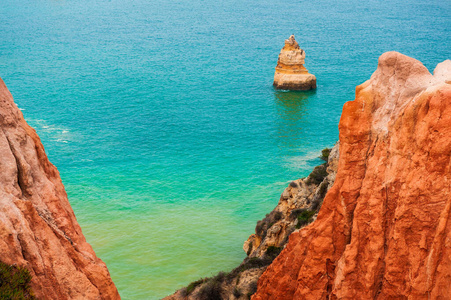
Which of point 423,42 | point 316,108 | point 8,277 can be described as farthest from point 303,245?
point 423,42

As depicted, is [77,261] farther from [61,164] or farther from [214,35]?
[214,35]

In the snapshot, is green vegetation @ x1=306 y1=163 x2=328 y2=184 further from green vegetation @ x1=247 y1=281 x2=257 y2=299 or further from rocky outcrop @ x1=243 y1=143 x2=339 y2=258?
green vegetation @ x1=247 y1=281 x2=257 y2=299

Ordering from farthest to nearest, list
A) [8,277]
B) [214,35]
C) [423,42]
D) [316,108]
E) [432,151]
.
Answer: [214,35] → [423,42] → [316,108] → [432,151] → [8,277]

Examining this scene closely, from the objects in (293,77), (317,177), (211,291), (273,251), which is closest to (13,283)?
(211,291)

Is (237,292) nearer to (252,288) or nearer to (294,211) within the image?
(252,288)

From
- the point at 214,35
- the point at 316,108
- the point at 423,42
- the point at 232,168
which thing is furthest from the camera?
the point at 214,35

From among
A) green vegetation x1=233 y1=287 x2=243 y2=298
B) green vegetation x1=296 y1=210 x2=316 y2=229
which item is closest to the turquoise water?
green vegetation x1=233 y1=287 x2=243 y2=298
